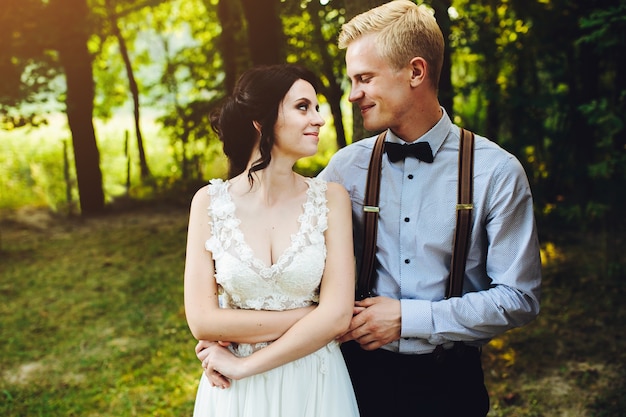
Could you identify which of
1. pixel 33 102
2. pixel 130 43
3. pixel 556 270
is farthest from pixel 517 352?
pixel 130 43

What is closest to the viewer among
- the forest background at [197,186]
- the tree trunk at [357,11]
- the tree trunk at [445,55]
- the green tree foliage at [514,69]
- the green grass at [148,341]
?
the tree trunk at [357,11]

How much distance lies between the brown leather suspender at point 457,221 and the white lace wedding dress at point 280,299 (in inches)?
7.2

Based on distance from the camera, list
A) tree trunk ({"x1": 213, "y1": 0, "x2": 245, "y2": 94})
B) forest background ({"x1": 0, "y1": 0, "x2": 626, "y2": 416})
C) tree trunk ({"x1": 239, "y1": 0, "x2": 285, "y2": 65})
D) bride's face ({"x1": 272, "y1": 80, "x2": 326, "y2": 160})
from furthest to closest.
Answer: tree trunk ({"x1": 213, "y1": 0, "x2": 245, "y2": 94}), tree trunk ({"x1": 239, "y1": 0, "x2": 285, "y2": 65}), forest background ({"x1": 0, "y1": 0, "x2": 626, "y2": 416}), bride's face ({"x1": 272, "y1": 80, "x2": 326, "y2": 160})

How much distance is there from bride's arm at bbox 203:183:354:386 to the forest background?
1.15 m

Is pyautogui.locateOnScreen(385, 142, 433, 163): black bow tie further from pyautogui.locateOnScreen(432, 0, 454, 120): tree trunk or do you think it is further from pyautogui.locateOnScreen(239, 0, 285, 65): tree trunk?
pyautogui.locateOnScreen(239, 0, 285, 65): tree trunk

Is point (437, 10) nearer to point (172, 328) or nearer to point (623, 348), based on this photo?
point (623, 348)

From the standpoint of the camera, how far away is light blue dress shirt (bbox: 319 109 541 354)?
204 cm

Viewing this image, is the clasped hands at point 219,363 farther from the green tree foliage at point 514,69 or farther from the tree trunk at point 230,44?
the tree trunk at point 230,44

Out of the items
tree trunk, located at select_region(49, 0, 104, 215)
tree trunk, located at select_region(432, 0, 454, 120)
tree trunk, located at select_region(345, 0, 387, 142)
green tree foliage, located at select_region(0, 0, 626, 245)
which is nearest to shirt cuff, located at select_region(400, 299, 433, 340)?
tree trunk, located at select_region(345, 0, 387, 142)

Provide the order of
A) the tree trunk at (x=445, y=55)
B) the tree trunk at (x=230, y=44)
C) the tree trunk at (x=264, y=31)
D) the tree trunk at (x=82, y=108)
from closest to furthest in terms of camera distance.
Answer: the tree trunk at (x=445, y=55) → the tree trunk at (x=264, y=31) → the tree trunk at (x=82, y=108) → the tree trunk at (x=230, y=44)

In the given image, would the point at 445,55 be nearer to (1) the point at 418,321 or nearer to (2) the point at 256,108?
(2) the point at 256,108

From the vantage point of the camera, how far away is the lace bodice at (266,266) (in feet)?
6.63

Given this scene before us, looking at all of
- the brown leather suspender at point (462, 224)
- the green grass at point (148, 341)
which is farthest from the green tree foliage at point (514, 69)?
the brown leather suspender at point (462, 224)

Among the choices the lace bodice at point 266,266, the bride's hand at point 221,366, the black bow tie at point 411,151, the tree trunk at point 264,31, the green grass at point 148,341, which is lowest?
the green grass at point 148,341
